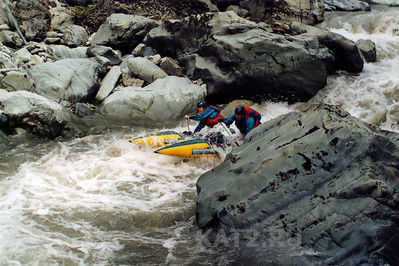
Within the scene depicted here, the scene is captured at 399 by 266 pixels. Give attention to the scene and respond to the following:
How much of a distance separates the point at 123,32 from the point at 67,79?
4544 millimetres

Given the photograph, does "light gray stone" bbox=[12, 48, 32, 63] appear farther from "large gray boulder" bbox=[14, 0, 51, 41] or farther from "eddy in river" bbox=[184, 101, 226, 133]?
"eddy in river" bbox=[184, 101, 226, 133]

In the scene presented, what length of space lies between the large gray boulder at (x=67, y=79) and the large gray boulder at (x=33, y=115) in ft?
5.34

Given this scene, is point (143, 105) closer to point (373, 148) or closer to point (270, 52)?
point (270, 52)

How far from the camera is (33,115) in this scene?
29.0 ft

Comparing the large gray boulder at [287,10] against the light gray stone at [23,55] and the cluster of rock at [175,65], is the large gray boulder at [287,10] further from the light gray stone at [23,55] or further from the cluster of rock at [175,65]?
the light gray stone at [23,55]

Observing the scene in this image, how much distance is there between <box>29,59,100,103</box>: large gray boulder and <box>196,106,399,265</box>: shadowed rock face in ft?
23.1

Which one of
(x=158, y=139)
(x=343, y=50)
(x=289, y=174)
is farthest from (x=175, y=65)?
(x=289, y=174)

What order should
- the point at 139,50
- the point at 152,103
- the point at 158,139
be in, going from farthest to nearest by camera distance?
the point at 139,50, the point at 152,103, the point at 158,139

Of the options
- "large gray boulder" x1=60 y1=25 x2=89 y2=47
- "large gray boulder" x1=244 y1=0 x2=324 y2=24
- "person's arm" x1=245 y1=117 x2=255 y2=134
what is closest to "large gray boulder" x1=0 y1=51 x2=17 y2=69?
"large gray boulder" x1=60 y1=25 x2=89 y2=47

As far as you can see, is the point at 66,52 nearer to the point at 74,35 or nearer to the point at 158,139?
the point at 74,35

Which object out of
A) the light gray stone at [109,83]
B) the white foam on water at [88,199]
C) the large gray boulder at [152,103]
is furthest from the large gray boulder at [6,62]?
the white foam on water at [88,199]

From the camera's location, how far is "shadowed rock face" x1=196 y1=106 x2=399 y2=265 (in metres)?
4.04

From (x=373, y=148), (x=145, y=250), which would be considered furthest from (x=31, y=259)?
(x=373, y=148)

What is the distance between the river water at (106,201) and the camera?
4730 mm
